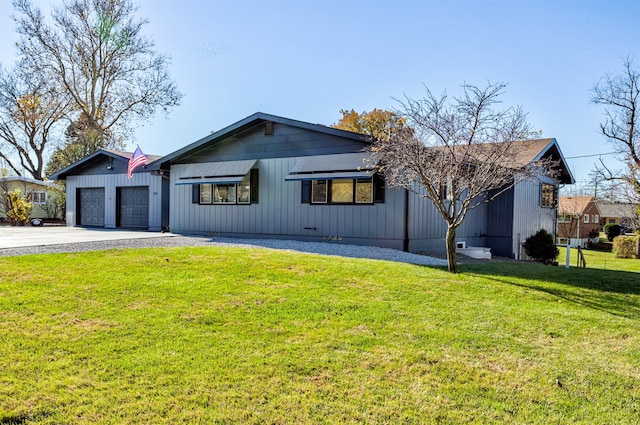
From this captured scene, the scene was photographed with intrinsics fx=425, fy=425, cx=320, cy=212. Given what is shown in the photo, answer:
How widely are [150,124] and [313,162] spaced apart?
23.5m

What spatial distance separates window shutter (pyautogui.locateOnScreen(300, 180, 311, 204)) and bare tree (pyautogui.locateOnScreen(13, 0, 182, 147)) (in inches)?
857

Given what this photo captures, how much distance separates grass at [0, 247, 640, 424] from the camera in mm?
2791

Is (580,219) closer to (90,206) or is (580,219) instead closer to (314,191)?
(314,191)

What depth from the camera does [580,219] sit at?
120 ft


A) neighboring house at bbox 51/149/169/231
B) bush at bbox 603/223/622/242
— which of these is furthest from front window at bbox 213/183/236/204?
bush at bbox 603/223/622/242

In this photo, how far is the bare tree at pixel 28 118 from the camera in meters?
28.9

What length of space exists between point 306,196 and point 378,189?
2.37 meters

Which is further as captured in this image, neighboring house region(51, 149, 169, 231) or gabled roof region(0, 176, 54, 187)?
gabled roof region(0, 176, 54, 187)

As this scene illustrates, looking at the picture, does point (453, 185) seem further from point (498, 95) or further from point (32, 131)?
point (32, 131)

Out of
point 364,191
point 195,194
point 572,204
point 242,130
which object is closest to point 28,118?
point 195,194

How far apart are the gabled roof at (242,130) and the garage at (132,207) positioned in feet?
8.53

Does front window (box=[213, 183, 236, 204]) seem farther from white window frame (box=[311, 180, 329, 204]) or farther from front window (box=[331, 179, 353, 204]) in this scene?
front window (box=[331, 179, 353, 204])

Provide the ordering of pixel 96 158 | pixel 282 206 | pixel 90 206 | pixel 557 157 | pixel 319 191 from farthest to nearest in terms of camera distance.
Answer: pixel 90 206 → pixel 96 158 → pixel 557 157 → pixel 282 206 → pixel 319 191

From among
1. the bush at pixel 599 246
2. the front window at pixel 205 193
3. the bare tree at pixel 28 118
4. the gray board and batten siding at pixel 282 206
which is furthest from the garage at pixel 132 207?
the bush at pixel 599 246
